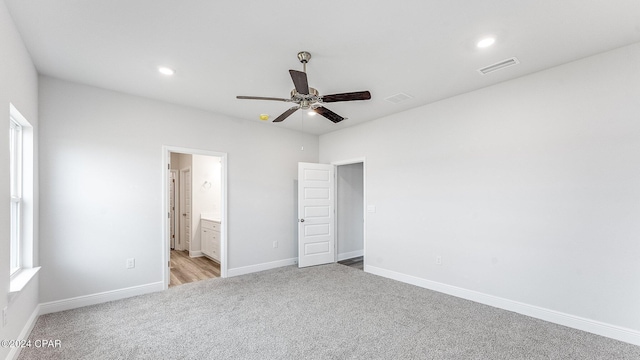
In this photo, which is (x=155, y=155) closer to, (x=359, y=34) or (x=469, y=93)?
(x=359, y=34)

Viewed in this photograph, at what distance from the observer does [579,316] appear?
107 inches

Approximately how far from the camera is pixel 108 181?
11.4 feet

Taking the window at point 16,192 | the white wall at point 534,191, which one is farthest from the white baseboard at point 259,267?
the window at point 16,192

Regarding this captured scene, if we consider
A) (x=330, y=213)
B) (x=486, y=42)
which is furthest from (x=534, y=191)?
(x=330, y=213)

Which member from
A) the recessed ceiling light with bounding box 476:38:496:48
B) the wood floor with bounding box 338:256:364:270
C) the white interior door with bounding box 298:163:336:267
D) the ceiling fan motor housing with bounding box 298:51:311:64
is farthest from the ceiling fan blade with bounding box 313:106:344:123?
the wood floor with bounding box 338:256:364:270

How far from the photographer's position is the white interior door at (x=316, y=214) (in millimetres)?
5129

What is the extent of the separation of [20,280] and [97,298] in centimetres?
104

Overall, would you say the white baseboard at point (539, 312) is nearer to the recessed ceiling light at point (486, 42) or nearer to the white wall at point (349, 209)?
the white wall at point (349, 209)

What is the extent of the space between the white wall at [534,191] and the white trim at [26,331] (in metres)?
4.23

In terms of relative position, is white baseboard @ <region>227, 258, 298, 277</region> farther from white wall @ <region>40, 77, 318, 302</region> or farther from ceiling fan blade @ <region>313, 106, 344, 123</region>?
ceiling fan blade @ <region>313, 106, 344, 123</region>

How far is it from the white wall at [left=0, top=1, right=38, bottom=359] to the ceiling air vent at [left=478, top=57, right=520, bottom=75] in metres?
4.14

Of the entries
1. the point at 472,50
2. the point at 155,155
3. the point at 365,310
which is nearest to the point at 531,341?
the point at 365,310

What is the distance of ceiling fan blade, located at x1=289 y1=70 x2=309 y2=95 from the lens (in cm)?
224

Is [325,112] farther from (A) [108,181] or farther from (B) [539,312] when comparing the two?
(B) [539,312]
